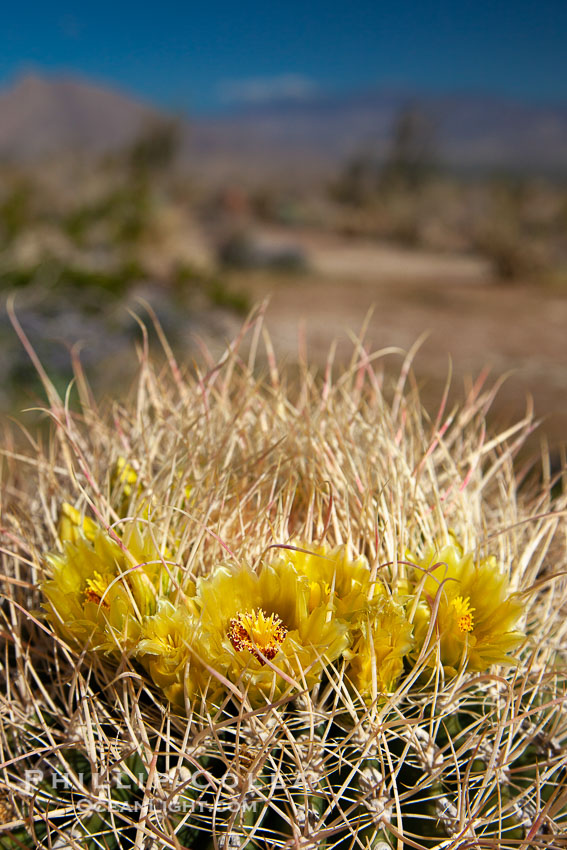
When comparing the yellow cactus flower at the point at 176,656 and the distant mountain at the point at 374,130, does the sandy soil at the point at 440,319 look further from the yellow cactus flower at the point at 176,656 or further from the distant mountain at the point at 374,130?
the distant mountain at the point at 374,130

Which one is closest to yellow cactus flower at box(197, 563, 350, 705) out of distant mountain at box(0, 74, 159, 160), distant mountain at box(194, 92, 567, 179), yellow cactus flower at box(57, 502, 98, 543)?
yellow cactus flower at box(57, 502, 98, 543)

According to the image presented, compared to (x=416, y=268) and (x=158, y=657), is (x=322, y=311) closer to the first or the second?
(x=416, y=268)

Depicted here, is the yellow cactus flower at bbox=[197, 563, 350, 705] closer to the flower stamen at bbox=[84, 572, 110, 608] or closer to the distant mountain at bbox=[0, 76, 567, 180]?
the flower stamen at bbox=[84, 572, 110, 608]

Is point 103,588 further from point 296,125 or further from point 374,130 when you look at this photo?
point 296,125

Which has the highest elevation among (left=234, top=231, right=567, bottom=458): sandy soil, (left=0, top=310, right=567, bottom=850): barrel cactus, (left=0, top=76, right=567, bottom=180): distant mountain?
(left=0, top=76, right=567, bottom=180): distant mountain

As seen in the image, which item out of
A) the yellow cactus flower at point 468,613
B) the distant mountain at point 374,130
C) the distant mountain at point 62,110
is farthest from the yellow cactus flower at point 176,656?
the distant mountain at point 62,110
